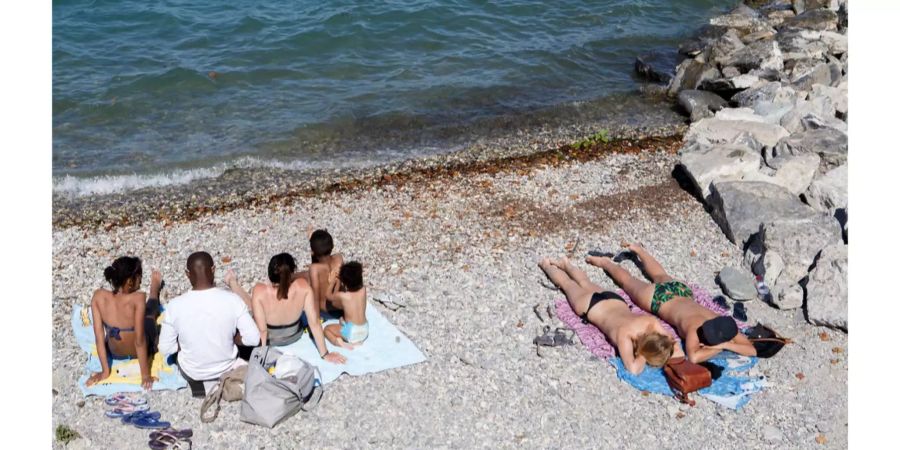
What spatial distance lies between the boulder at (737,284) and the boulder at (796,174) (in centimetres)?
236

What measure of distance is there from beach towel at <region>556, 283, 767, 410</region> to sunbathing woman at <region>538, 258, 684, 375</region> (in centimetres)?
8

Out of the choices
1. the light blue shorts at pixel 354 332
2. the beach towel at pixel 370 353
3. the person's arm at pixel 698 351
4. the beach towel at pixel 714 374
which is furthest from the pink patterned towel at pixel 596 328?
the light blue shorts at pixel 354 332

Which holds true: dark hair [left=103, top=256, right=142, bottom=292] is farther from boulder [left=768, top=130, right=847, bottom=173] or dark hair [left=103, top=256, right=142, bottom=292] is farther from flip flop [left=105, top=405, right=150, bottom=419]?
boulder [left=768, top=130, right=847, bottom=173]

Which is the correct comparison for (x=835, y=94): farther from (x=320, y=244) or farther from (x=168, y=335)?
(x=168, y=335)

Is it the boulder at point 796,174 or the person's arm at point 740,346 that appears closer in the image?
the person's arm at point 740,346

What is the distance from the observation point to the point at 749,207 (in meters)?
10.9

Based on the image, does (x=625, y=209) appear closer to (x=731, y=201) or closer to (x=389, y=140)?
(x=731, y=201)

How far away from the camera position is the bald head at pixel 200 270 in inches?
288

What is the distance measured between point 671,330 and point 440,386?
8.77ft

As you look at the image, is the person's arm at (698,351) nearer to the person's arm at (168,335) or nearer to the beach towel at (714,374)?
the beach towel at (714,374)

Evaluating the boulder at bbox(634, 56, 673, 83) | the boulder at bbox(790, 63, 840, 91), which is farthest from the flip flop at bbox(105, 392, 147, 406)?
the boulder at bbox(634, 56, 673, 83)

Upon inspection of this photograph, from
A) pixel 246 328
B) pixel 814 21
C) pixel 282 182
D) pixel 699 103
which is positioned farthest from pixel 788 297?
pixel 814 21

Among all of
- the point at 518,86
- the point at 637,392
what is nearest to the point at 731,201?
the point at 637,392

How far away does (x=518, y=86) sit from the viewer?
1900cm
